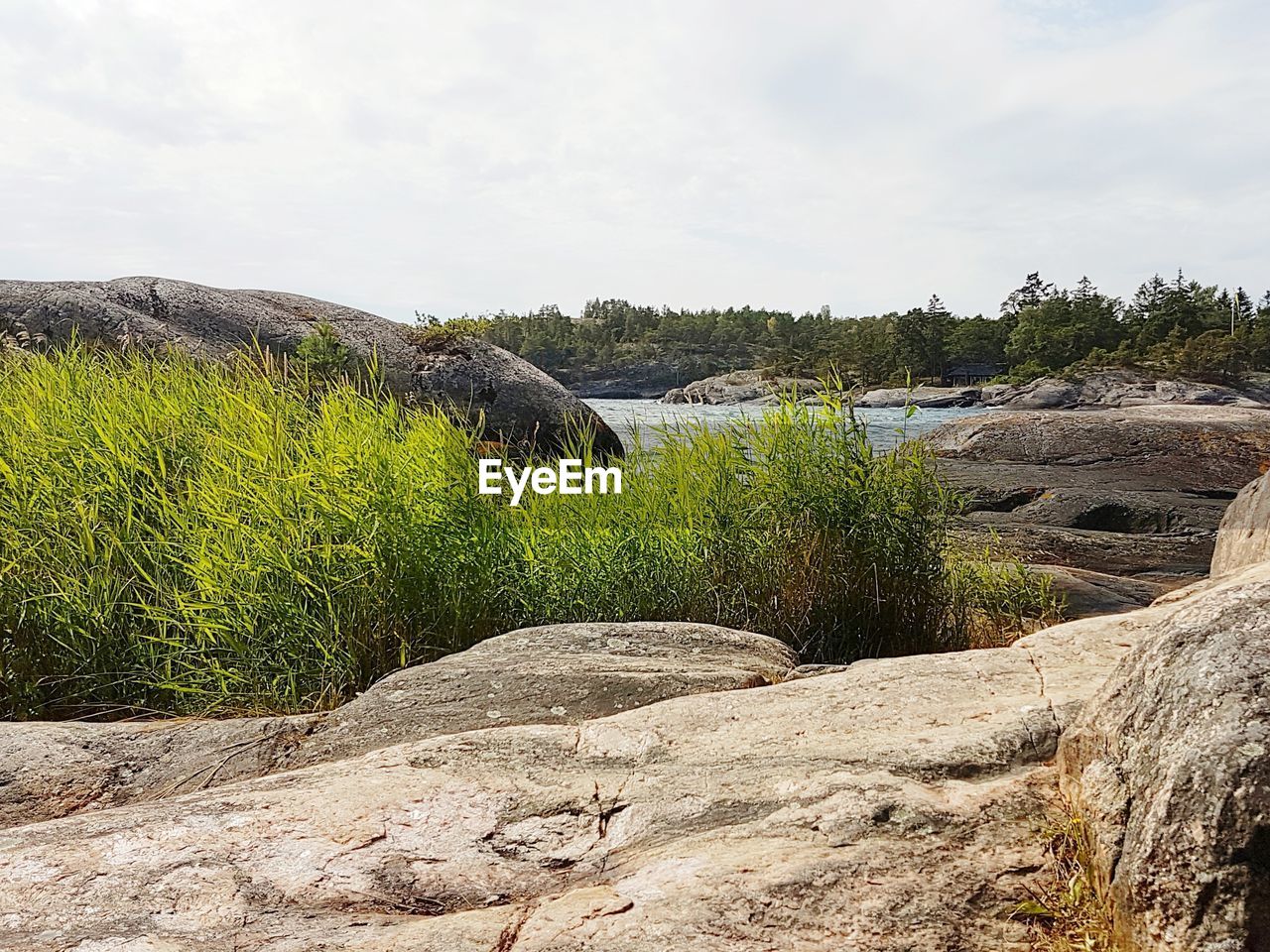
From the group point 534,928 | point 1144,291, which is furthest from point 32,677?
point 1144,291

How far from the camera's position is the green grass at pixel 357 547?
500 cm

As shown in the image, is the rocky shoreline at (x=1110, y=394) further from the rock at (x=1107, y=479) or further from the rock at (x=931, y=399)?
the rock at (x=1107, y=479)

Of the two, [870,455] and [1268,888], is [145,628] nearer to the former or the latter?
[870,455]

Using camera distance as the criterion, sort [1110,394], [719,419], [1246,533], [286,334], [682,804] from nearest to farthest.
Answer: [682,804]
[1246,533]
[719,419]
[286,334]
[1110,394]

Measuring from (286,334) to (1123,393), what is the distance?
4007 centimetres

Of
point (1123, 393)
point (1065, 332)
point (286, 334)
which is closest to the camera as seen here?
point (286, 334)

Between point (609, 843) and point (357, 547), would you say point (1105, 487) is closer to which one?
point (357, 547)

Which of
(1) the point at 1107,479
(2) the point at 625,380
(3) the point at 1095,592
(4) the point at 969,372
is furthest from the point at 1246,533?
(2) the point at 625,380

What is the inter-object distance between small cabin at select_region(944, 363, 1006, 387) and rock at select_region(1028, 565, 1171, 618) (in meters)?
68.8

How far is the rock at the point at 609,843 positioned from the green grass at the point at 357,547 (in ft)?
5.73

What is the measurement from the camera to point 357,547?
195 inches

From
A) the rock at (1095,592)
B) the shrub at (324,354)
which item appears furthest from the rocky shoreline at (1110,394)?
the rock at (1095,592)

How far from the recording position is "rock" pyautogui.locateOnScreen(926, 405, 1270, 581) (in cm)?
1116

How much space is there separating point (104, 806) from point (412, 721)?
1.17 meters
